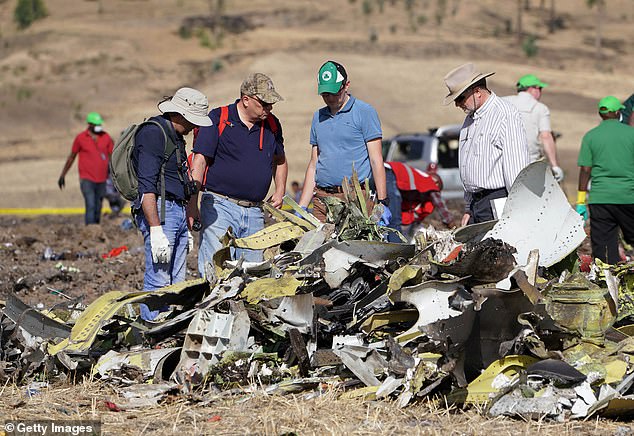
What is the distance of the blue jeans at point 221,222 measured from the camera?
7.17 metres

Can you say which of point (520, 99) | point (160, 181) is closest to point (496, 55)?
point (520, 99)

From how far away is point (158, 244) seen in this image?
6.60 m

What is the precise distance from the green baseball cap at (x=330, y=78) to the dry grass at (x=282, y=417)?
2.86 m

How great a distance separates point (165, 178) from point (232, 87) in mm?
35178

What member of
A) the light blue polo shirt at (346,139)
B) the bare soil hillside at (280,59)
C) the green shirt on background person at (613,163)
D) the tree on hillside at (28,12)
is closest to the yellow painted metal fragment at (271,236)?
the light blue polo shirt at (346,139)

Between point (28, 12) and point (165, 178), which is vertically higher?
point (165, 178)

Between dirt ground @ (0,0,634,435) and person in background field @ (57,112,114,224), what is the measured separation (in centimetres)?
41

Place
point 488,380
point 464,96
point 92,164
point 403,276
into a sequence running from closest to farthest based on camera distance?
point 488,380 → point 403,276 → point 464,96 → point 92,164

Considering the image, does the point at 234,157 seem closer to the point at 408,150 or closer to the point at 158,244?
the point at 158,244

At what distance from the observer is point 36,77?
48250 millimetres

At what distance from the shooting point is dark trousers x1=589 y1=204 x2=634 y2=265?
28.8 feet

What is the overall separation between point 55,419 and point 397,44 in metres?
50.8

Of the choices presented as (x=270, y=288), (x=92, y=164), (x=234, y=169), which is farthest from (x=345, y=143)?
(x=92, y=164)

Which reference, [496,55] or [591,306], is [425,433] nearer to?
[591,306]
